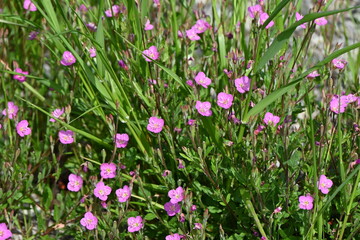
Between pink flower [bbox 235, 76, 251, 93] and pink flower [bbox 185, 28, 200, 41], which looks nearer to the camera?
pink flower [bbox 235, 76, 251, 93]

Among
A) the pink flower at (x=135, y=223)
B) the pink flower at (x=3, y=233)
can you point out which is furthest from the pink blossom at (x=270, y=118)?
the pink flower at (x=3, y=233)

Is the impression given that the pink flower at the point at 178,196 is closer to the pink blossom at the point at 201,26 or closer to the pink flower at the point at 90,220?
the pink flower at the point at 90,220

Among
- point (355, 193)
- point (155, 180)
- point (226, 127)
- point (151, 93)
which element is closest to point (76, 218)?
point (155, 180)

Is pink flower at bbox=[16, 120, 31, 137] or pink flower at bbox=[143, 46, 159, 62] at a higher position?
pink flower at bbox=[143, 46, 159, 62]

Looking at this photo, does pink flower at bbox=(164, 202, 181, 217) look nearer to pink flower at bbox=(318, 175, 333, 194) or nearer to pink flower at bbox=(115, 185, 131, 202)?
pink flower at bbox=(115, 185, 131, 202)

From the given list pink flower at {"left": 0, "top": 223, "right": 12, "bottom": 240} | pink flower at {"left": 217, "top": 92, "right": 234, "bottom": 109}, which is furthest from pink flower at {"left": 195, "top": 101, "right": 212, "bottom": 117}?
pink flower at {"left": 0, "top": 223, "right": 12, "bottom": 240}

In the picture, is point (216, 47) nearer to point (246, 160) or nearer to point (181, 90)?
point (181, 90)

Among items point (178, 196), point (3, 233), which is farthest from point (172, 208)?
point (3, 233)
